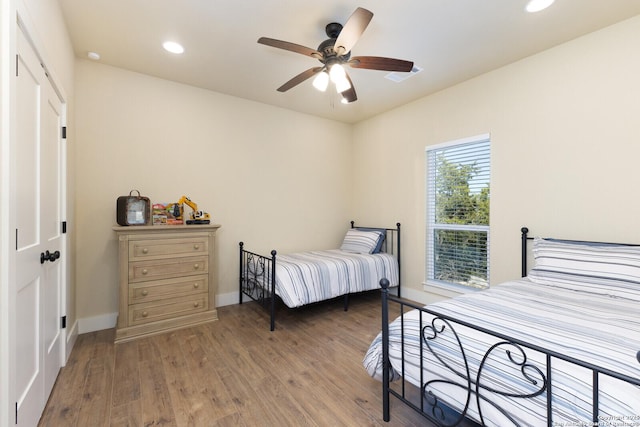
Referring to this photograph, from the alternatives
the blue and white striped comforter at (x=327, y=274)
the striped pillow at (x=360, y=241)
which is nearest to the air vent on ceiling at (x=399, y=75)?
the striped pillow at (x=360, y=241)

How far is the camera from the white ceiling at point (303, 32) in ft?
6.73

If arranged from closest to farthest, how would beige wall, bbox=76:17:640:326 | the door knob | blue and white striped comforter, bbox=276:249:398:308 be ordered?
the door knob
beige wall, bbox=76:17:640:326
blue and white striped comforter, bbox=276:249:398:308

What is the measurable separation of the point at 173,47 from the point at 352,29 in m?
1.72

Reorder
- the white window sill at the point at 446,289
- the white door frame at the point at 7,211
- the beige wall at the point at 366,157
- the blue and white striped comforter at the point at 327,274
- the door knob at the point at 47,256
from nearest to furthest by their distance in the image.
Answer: the white door frame at the point at 7,211 < the door knob at the point at 47,256 < the beige wall at the point at 366,157 < the blue and white striped comforter at the point at 327,274 < the white window sill at the point at 446,289

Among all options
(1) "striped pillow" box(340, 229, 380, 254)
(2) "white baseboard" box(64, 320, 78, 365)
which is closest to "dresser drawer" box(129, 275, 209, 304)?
(2) "white baseboard" box(64, 320, 78, 365)

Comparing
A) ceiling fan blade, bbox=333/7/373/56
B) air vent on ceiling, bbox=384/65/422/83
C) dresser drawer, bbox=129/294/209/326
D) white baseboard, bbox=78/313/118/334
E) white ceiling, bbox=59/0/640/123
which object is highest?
white ceiling, bbox=59/0/640/123

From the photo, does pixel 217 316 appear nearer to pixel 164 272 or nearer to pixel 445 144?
pixel 164 272

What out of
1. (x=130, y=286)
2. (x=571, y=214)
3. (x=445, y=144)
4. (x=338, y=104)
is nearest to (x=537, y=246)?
(x=571, y=214)

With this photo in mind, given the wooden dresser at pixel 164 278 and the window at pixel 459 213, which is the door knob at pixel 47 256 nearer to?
the wooden dresser at pixel 164 278

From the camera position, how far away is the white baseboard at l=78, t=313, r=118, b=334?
275cm

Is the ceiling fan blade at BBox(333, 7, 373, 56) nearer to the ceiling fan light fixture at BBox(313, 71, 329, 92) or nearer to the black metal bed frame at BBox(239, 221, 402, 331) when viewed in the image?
the ceiling fan light fixture at BBox(313, 71, 329, 92)

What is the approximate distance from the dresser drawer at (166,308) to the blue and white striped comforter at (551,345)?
6.53 ft

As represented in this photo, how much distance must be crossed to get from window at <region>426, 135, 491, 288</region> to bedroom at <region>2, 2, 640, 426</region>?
126 millimetres

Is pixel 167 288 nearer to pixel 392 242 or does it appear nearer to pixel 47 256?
pixel 47 256
